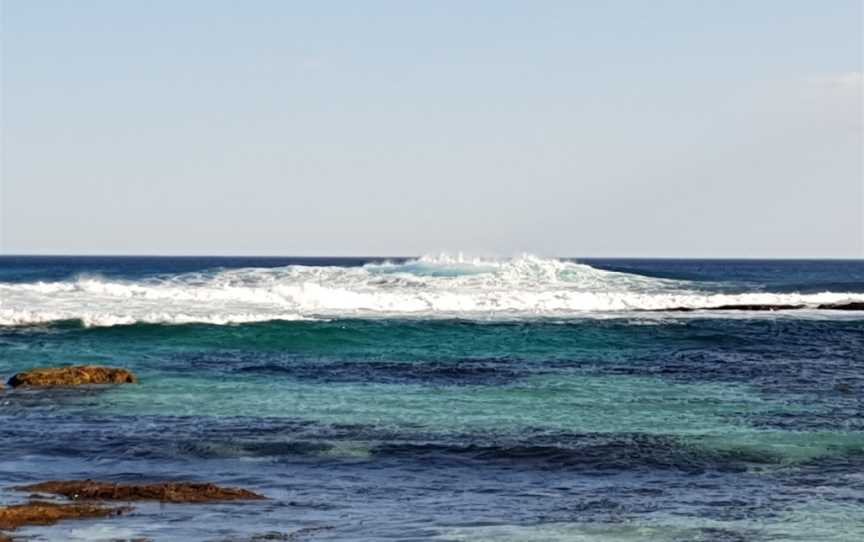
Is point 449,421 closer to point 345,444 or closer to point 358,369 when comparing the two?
point 345,444

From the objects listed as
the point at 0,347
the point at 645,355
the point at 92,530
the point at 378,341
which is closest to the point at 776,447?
the point at 92,530

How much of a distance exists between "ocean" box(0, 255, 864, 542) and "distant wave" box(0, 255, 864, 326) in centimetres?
39

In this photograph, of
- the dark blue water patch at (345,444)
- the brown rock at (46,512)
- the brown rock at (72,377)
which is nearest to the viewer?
the brown rock at (46,512)

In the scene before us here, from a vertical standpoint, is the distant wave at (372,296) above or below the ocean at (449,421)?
above

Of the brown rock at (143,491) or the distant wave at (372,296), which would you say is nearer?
the brown rock at (143,491)

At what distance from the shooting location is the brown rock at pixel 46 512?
11.8 m

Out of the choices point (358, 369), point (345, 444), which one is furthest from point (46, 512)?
point (358, 369)

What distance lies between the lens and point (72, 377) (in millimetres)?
23734

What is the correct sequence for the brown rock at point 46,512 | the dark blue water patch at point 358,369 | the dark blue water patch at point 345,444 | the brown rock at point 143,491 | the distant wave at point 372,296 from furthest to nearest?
the distant wave at point 372,296 < the dark blue water patch at point 358,369 < the dark blue water patch at point 345,444 < the brown rock at point 143,491 < the brown rock at point 46,512

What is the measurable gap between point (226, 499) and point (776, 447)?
838 cm

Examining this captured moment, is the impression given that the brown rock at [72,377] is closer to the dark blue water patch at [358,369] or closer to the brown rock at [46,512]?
the dark blue water patch at [358,369]

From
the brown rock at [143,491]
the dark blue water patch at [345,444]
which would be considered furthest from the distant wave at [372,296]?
the brown rock at [143,491]

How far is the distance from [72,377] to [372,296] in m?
22.5

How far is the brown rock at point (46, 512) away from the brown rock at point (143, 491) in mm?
544
